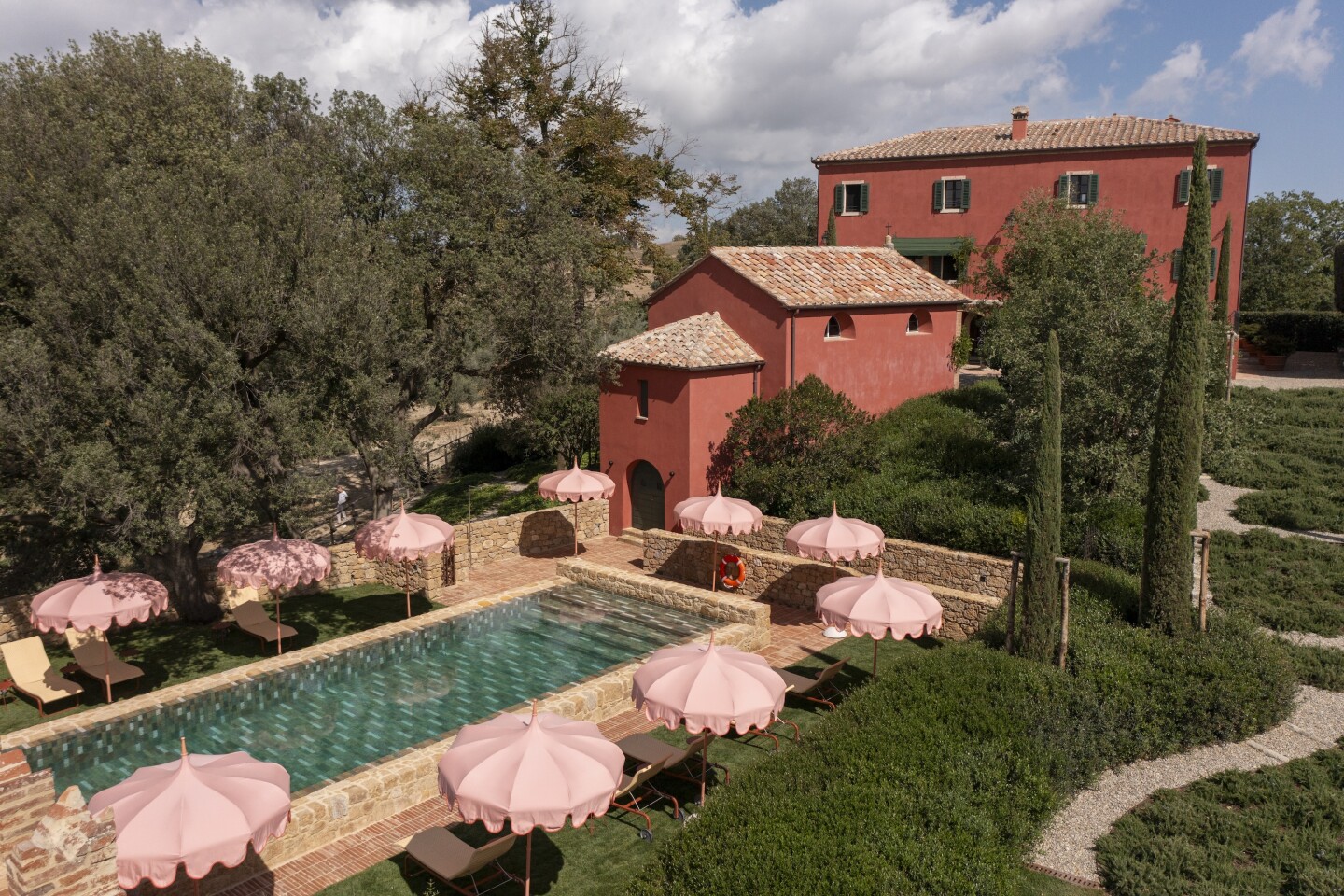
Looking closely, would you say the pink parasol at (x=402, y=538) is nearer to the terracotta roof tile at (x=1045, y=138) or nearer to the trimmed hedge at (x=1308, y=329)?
the terracotta roof tile at (x=1045, y=138)

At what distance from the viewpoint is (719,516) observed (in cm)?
1912

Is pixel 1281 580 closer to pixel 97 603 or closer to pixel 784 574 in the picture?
pixel 784 574

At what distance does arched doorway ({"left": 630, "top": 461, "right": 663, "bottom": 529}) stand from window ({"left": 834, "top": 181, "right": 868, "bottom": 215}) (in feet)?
79.3

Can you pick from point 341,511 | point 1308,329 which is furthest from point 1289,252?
point 341,511

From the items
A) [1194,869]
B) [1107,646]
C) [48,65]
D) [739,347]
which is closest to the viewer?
[1194,869]

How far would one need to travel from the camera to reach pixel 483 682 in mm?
15438

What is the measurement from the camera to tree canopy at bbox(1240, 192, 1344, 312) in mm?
58781

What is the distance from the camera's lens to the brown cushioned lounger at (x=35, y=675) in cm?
1498

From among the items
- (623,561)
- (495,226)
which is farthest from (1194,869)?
(495,226)

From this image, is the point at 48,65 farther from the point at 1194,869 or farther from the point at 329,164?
the point at 1194,869

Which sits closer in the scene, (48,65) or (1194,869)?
(1194,869)

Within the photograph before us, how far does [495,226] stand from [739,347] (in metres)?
7.73

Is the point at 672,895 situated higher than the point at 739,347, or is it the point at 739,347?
the point at 739,347

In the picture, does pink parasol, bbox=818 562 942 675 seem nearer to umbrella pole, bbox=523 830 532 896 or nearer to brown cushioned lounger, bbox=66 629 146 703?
umbrella pole, bbox=523 830 532 896
